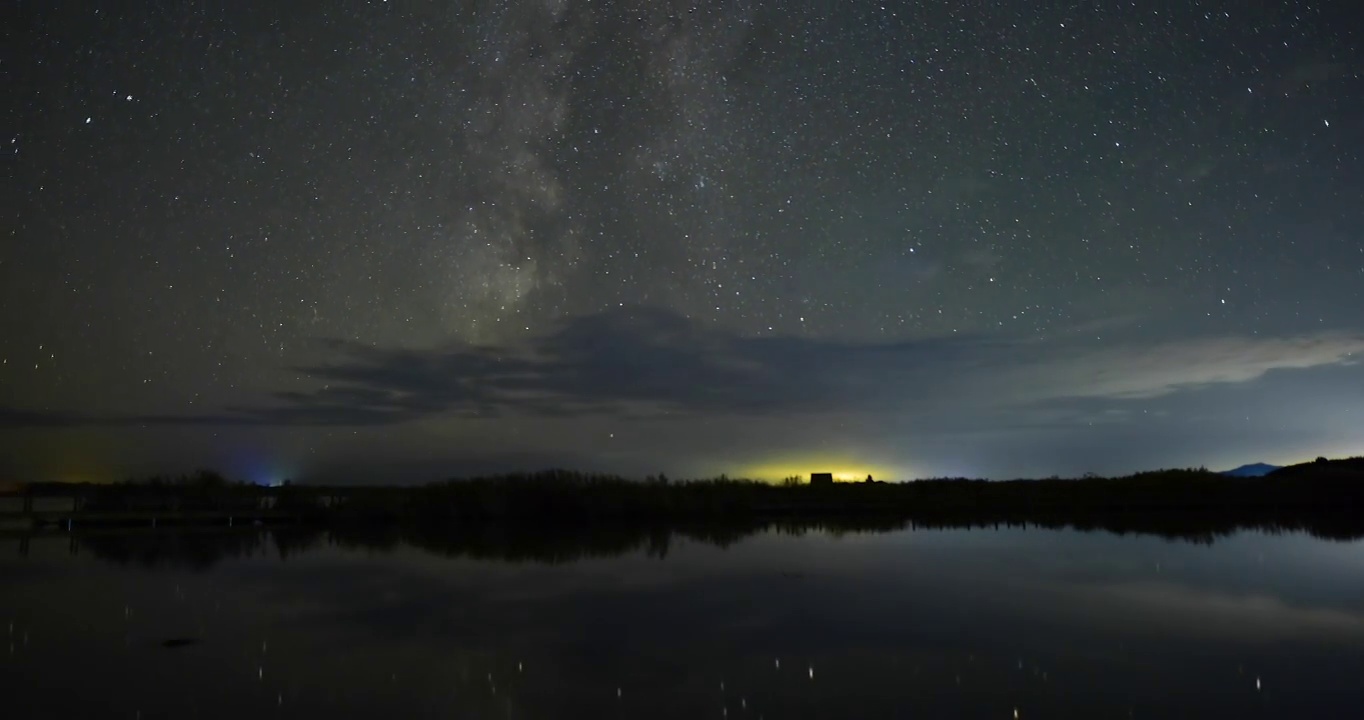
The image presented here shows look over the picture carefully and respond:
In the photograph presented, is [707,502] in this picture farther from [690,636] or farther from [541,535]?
[690,636]

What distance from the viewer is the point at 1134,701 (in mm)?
8297

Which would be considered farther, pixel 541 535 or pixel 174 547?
pixel 541 535

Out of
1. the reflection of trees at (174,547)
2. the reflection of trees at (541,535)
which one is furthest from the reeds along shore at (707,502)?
the reflection of trees at (174,547)

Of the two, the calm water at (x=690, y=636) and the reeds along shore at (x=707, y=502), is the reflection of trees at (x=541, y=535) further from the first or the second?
the calm water at (x=690, y=636)

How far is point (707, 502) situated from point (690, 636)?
25101mm

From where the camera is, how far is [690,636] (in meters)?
11.5

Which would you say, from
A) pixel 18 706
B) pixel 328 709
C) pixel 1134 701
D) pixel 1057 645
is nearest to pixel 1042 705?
pixel 1134 701

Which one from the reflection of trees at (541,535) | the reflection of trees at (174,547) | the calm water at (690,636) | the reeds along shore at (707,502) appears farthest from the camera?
the reeds along shore at (707,502)

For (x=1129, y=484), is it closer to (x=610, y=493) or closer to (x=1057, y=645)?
(x=610, y=493)

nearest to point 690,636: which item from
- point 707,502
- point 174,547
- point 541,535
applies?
point 541,535

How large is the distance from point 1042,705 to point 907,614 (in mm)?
4860

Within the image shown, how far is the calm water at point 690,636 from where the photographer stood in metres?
8.49

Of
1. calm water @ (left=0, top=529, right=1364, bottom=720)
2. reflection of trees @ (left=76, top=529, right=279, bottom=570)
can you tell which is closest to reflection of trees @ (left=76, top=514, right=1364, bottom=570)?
reflection of trees @ (left=76, top=529, right=279, bottom=570)

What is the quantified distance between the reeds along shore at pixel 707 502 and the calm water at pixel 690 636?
11823mm
